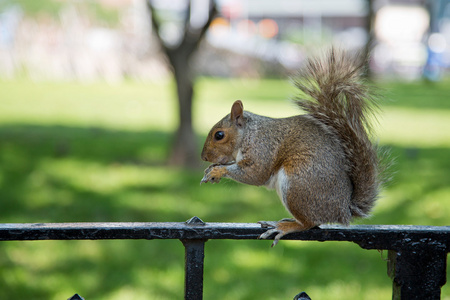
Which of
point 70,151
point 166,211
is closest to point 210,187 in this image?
point 166,211

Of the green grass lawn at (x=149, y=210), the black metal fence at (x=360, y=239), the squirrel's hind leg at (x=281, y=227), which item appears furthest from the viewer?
the green grass lawn at (x=149, y=210)

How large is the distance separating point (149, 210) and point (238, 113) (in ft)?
6.68

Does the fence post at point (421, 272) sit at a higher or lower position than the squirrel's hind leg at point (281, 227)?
lower

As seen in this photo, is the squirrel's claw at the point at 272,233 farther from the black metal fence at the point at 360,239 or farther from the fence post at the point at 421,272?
the fence post at the point at 421,272

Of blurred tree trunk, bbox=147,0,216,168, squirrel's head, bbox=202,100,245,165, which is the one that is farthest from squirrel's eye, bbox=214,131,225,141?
blurred tree trunk, bbox=147,0,216,168

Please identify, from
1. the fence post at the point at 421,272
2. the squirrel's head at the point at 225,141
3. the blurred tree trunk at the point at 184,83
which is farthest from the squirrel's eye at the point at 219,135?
the blurred tree trunk at the point at 184,83

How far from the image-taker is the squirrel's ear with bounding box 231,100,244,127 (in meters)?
1.49

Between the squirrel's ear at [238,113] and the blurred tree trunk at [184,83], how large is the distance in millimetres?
2877

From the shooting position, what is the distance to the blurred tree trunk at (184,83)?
4391mm

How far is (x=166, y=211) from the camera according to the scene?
3.43 metres

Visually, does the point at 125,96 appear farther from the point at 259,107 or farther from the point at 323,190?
the point at 323,190

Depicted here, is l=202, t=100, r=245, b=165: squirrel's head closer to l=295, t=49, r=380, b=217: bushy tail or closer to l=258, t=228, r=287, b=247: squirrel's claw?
l=295, t=49, r=380, b=217: bushy tail

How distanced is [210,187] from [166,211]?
0.65m

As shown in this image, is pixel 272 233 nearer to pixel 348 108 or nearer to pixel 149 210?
pixel 348 108
